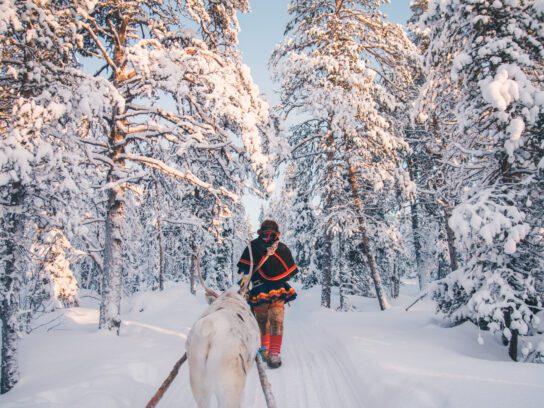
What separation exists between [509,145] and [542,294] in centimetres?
251

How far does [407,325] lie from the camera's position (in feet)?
24.1

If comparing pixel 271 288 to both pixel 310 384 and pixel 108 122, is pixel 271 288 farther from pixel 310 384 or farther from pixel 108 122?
pixel 108 122

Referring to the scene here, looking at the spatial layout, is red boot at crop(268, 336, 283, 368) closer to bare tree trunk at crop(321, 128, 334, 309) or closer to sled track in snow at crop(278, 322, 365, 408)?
sled track in snow at crop(278, 322, 365, 408)

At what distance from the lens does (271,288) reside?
18.9 feet

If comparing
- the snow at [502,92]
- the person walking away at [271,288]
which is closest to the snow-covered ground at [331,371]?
the person walking away at [271,288]

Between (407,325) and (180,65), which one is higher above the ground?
(180,65)

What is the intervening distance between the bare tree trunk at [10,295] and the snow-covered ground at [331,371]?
30cm

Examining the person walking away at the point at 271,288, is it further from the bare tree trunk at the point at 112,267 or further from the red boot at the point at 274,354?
the bare tree trunk at the point at 112,267

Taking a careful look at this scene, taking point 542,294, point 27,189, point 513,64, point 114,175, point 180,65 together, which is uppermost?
point 180,65

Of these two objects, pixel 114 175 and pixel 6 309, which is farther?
pixel 114 175

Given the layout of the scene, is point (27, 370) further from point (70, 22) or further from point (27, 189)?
point (70, 22)

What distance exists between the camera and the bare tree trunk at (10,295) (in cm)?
522

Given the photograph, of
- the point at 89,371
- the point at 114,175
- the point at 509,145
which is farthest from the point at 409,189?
the point at 89,371

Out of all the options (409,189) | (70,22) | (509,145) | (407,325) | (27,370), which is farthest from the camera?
(409,189)
